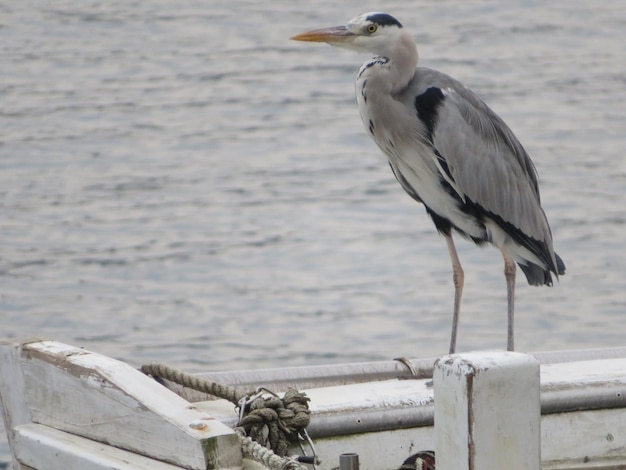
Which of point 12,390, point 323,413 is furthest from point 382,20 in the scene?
point 12,390

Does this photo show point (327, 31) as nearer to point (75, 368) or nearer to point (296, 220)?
point (75, 368)

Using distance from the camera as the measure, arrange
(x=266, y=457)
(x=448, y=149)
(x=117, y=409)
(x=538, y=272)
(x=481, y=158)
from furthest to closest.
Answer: (x=538, y=272)
(x=481, y=158)
(x=448, y=149)
(x=117, y=409)
(x=266, y=457)

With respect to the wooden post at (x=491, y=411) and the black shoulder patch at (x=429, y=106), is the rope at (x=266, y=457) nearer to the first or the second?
the wooden post at (x=491, y=411)

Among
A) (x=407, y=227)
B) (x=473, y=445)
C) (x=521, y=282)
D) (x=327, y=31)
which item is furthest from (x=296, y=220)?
(x=473, y=445)

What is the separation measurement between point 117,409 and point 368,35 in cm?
233

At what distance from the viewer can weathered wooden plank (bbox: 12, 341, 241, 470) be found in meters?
2.93

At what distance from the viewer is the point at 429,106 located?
5043mm

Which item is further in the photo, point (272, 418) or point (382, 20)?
point (382, 20)

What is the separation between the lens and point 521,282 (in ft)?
32.3

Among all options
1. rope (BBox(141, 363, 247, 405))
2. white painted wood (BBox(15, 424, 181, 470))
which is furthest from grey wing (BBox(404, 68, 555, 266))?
white painted wood (BBox(15, 424, 181, 470))

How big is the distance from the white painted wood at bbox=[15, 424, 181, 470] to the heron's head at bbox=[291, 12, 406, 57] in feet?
6.97

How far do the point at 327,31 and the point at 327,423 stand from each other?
2.08 m

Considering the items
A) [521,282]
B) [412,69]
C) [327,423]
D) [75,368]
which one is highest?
[412,69]

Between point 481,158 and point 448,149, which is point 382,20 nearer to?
point 448,149
